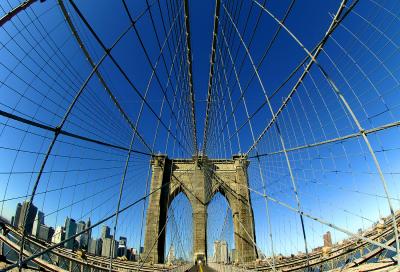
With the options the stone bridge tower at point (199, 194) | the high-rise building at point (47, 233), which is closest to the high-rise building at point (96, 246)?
the high-rise building at point (47, 233)

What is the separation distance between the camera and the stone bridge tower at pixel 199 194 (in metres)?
21.5

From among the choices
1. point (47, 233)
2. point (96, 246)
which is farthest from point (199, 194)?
point (47, 233)

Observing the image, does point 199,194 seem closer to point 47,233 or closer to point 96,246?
point 96,246

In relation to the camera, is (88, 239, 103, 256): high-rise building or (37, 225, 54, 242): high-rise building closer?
(37, 225, 54, 242): high-rise building

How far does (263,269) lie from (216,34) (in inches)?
411

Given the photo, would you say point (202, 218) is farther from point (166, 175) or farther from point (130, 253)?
point (130, 253)

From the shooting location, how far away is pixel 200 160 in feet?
86.1

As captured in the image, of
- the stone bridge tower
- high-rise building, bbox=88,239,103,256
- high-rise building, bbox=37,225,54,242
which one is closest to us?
high-rise building, bbox=37,225,54,242

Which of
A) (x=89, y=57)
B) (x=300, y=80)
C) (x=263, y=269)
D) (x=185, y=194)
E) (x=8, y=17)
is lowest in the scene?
(x=263, y=269)

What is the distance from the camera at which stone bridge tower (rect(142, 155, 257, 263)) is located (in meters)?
21.5

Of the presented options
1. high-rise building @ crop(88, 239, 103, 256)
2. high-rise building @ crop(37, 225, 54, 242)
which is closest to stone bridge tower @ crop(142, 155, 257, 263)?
high-rise building @ crop(88, 239, 103, 256)

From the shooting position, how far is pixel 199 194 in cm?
2434

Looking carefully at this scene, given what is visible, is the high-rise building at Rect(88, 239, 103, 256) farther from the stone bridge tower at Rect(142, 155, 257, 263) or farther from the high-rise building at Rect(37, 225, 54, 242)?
the stone bridge tower at Rect(142, 155, 257, 263)

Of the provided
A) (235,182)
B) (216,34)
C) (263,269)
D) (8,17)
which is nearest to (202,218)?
(235,182)
